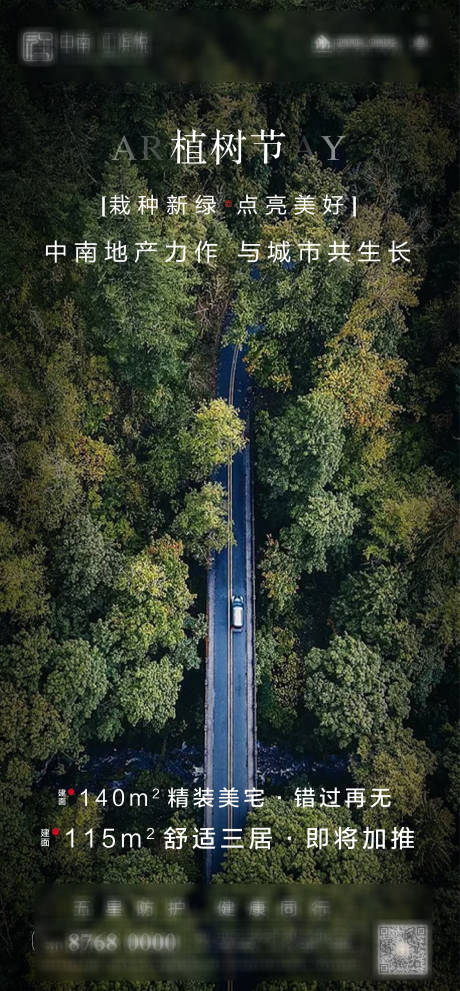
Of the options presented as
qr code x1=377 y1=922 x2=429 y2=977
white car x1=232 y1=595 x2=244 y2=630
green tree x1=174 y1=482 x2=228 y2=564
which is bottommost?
qr code x1=377 y1=922 x2=429 y2=977

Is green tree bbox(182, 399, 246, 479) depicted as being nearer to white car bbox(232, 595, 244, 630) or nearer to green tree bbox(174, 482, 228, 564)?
green tree bbox(174, 482, 228, 564)

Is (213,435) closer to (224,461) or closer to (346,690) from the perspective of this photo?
(224,461)

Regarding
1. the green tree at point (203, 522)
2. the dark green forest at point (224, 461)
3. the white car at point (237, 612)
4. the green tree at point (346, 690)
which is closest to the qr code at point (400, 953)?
the dark green forest at point (224, 461)

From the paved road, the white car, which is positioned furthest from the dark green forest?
the white car

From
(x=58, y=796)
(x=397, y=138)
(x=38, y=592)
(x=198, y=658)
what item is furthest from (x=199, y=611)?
(x=397, y=138)

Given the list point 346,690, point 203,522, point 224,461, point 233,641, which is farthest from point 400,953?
point 224,461
